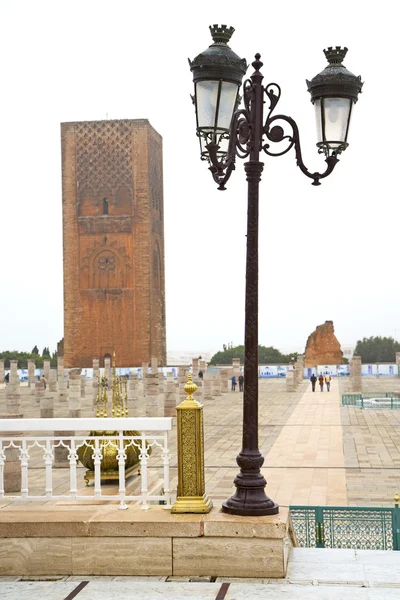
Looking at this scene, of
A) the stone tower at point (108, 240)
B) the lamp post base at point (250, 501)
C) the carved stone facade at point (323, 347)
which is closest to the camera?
the lamp post base at point (250, 501)

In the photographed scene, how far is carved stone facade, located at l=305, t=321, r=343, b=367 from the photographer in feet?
143

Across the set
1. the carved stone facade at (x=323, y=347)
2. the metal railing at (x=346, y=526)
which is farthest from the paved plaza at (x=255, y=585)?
the carved stone facade at (x=323, y=347)

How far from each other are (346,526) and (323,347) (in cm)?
3759

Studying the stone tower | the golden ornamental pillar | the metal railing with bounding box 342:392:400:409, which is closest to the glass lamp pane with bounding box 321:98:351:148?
the golden ornamental pillar

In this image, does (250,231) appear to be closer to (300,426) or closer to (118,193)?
(300,426)

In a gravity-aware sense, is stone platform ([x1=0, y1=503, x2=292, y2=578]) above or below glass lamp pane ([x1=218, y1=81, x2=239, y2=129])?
below

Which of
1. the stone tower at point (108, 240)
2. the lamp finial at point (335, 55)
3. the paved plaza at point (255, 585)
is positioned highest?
the stone tower at point (108, 240)

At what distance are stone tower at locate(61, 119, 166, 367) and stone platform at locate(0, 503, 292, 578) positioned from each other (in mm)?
40950

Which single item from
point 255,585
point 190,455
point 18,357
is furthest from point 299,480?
point 18,357

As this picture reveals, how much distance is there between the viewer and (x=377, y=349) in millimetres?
56375

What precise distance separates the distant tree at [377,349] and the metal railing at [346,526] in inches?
1952

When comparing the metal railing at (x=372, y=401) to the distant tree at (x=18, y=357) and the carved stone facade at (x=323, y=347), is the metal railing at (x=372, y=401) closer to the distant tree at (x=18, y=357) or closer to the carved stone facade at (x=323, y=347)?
the carved stone facade at (x=323, y=347)

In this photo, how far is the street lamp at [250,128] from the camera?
4406 mm

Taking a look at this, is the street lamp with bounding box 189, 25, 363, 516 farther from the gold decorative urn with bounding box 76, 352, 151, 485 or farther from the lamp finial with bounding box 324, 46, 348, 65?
the gold decorative urn with bounding box 76, 352, 151, 485
